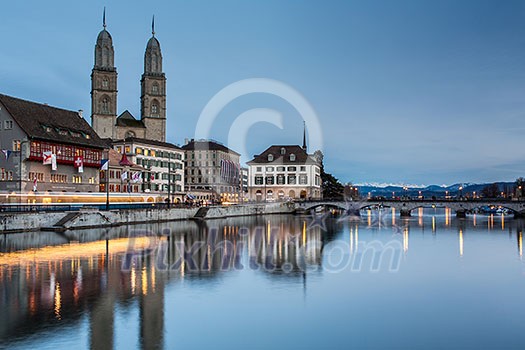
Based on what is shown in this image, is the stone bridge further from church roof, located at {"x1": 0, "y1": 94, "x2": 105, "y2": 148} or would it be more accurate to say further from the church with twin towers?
church roof, located at {"x1": 0, "y1": 94, "x2": 105, "y2": 148}

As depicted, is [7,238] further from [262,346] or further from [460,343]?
[460,343]

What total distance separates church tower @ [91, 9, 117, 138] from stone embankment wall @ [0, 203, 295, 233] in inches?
1752

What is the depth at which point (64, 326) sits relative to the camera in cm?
1780

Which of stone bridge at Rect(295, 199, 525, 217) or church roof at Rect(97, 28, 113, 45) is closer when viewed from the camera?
stone bridge at Rect(295, 199, 525, 217)

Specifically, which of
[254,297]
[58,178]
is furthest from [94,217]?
[254,297]

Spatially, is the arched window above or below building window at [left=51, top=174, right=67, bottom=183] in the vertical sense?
above

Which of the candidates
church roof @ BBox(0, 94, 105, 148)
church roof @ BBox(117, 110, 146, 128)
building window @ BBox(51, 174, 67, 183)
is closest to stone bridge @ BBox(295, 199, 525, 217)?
church roof @ BBox(117, 110, 146, 128)

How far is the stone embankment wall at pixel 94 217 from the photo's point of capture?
50469mm

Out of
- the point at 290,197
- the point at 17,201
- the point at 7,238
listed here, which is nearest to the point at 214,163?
the point at 290,197

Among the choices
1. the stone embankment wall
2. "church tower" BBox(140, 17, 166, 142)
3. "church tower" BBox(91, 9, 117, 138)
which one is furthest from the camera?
"church tower" BBox(140, 17, 166, 142)

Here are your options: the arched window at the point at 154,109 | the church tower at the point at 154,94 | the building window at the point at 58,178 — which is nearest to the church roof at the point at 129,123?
the church tower at the point at 154,94

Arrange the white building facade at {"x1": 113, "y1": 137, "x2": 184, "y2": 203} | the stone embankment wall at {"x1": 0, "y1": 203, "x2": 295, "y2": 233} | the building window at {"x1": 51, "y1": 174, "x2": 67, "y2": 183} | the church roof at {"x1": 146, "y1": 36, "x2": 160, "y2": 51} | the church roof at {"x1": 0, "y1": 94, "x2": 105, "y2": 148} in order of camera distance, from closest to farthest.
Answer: the stone embankment wall at {"x1": 0, "y1": 203, "x2": 295, "y2": 233} < the church roof at {"x1": 0, "y1": 94, "x2": 105, "y2": 148} < the building window at {"x1": 51, "y1": 174, "x2": 67, "y2": 183} < the white building facade at {"x1": 113, "y1": 137, "x2": 184, "y2": 203} < the church roof at {"x1": 146, "y1": 36, "x2": 160, "y2": 51}

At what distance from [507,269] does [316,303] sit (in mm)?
17973

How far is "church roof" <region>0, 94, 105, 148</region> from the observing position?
209 ft
